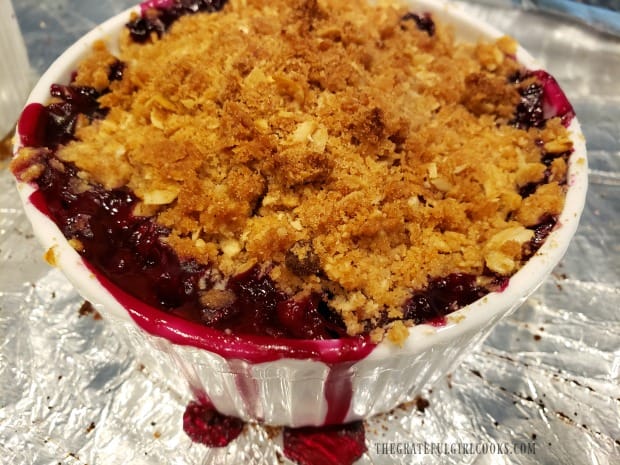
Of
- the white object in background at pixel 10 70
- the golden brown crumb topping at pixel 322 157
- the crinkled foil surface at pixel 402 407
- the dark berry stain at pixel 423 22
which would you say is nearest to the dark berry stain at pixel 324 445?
the crinkled foil surface at pixel 402 407

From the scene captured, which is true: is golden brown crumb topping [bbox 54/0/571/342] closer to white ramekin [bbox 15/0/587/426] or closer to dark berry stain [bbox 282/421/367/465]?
white ramekin [bbox 15/0/587/426]

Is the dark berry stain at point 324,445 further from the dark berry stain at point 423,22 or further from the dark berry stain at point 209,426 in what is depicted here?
the dark berry stain at point 423,22

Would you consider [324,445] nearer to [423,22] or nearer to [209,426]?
[209,426]

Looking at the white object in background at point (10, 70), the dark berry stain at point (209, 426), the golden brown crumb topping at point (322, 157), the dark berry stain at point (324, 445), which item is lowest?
the dark berry stain at point (209, 426)

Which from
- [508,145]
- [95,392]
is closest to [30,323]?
[95,392]

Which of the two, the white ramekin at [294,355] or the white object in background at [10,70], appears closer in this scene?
the white ramekin at [294,355]

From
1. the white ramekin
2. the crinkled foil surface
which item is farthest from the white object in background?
the white ramekin

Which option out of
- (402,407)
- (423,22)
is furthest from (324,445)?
(423,22)
